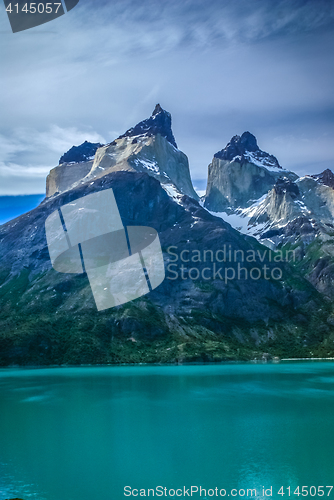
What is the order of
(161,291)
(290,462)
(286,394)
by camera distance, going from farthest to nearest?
1. (161,291)
2. (286,394)
3. (290,462)

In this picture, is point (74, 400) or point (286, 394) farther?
point (286, 394)

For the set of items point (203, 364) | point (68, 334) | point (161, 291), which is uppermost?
point (161, 291)

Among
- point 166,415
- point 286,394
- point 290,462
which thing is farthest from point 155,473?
point 286,394

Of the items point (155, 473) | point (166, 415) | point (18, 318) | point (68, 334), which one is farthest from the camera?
point (18, 318)

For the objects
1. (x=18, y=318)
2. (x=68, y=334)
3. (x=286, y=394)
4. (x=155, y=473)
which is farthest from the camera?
(x=18, y=318)

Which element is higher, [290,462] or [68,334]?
[68,334]

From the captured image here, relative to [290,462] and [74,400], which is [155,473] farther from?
[74,400]

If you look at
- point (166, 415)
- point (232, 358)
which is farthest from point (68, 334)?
point (166, 415)

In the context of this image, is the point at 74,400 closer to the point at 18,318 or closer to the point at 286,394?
the point at 286,394
